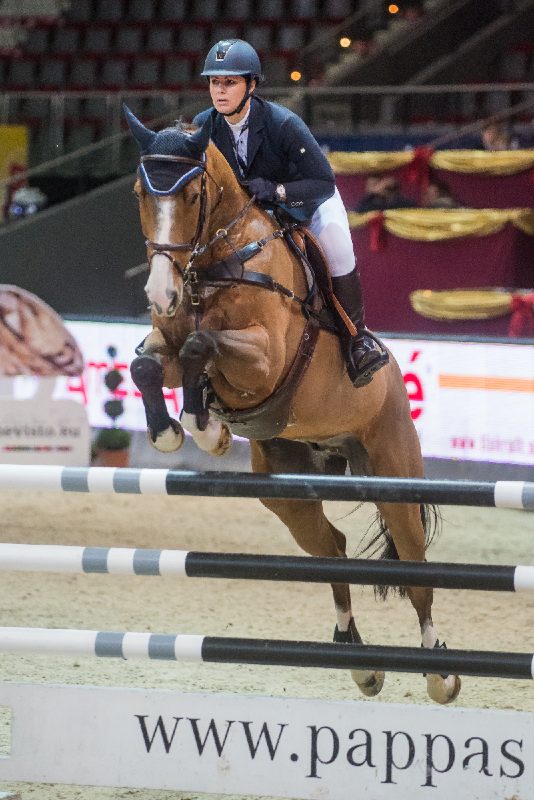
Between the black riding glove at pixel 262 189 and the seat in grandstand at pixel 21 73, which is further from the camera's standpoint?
the seat in grandstand at pixel 21 73

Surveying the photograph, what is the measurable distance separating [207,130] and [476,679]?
2.64m

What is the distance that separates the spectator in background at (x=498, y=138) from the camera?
32.4ft

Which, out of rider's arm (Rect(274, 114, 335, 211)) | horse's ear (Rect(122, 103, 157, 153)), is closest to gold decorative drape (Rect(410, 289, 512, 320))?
rider's arm (Rect(274, 114, 335, 211))

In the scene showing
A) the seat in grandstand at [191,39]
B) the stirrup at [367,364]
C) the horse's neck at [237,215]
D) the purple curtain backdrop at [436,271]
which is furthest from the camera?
the seat in grandstand at [191,39]

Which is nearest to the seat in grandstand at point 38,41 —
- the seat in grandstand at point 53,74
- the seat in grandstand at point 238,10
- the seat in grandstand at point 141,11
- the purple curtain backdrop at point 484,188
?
the seat in grandstand at point 53,74

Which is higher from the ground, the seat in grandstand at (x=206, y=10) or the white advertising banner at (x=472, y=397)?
the seat in grandstand at (x=206, y=10)

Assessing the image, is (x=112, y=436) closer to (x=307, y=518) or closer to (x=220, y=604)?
(x=220, y=604)

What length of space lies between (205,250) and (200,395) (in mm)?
424

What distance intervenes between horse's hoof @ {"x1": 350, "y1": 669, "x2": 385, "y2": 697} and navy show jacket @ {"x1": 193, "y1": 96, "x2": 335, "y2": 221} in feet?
5.44

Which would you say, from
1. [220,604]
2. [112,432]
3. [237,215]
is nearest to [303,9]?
[112,432]

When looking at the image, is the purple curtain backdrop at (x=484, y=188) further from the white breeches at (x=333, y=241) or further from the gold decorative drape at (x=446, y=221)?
the white breeches at (x=333, y=241)

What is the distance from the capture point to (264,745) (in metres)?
3.19

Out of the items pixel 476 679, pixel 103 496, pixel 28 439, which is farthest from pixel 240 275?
pixel 103 496

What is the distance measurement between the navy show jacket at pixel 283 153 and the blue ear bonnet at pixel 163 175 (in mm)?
457
